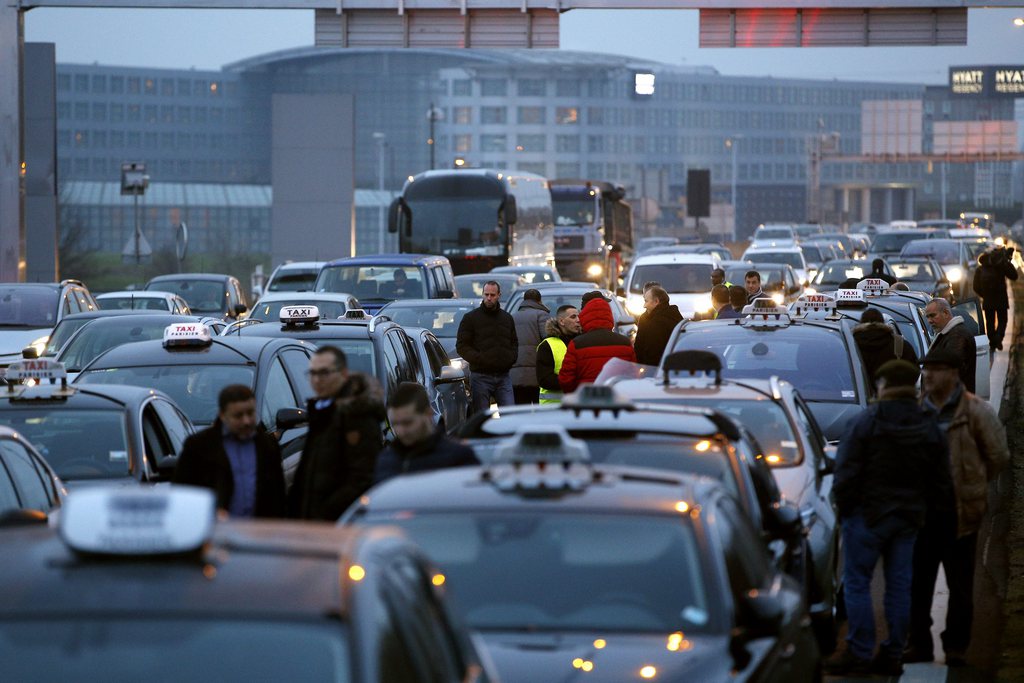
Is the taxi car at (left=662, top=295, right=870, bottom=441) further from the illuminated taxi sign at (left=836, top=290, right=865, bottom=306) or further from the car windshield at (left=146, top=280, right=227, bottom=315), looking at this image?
the car windshield at (left=146, top=280, right=227, bottom=315)

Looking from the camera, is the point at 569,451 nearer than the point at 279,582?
No

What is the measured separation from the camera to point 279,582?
12.1 feet

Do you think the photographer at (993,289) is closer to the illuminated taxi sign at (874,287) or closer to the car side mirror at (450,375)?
the illuminated taxi sign at (874,287)

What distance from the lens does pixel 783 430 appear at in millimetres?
10531

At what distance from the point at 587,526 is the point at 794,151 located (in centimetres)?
19245

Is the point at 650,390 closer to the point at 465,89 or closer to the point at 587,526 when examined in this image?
the point at 587,526

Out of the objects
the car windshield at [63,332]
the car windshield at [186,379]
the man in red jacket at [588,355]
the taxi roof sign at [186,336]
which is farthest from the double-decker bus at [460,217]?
the car windshield at [186,379]

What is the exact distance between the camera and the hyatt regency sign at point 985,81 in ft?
459

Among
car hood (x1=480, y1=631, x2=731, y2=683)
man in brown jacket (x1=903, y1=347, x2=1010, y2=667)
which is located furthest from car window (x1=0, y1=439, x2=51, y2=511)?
man in brown jacket (x1=903, y1=347, x2=1010, y2=667)

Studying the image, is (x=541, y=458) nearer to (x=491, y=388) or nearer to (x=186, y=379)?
(x=186, y=379)

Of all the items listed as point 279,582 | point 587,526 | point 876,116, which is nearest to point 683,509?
point 587,526

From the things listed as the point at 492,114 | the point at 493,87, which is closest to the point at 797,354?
the point at 493,87

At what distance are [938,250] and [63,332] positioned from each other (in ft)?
90.3

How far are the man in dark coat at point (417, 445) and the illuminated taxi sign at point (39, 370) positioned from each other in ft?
10.8
